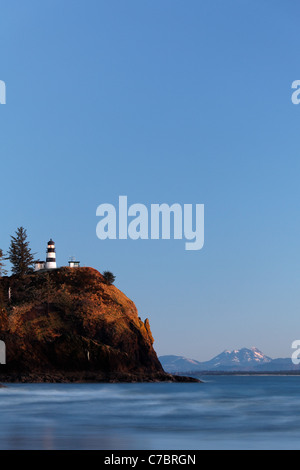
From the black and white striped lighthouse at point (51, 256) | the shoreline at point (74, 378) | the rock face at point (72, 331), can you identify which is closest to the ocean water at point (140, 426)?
the shoreline at point (74, 378)

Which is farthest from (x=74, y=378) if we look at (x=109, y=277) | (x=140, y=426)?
(x=140, y=426)

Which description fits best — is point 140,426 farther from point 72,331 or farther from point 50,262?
point 50,262

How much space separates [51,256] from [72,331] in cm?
2158

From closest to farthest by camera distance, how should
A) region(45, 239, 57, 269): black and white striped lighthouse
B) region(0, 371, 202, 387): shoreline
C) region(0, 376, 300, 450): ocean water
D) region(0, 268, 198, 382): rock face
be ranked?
region(0, 376, 300, 450): ocean water, region(0, 371, 202, 387): shoreline, region(0, 268, 198, 382): rock face, region(45, 239, 57, 269): black and white striped lighthouse

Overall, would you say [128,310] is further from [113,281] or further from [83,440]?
[83,440]

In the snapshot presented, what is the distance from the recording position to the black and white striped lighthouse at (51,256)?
119 meters

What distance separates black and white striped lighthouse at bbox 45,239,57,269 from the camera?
11944 centimetres

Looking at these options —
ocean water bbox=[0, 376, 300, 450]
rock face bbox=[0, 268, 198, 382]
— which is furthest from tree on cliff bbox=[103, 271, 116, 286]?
ocean water bbox=[0, 376, 300, 450]

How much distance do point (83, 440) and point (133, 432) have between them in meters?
5.62

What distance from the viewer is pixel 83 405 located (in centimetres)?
5722

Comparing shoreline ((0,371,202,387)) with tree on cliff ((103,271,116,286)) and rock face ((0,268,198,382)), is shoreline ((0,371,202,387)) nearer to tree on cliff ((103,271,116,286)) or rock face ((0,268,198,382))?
rock face ((0,268,198,382))

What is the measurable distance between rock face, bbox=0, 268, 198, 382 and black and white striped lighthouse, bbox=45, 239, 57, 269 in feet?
8.26

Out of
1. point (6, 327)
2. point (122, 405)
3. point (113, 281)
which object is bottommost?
point (122, 405)
